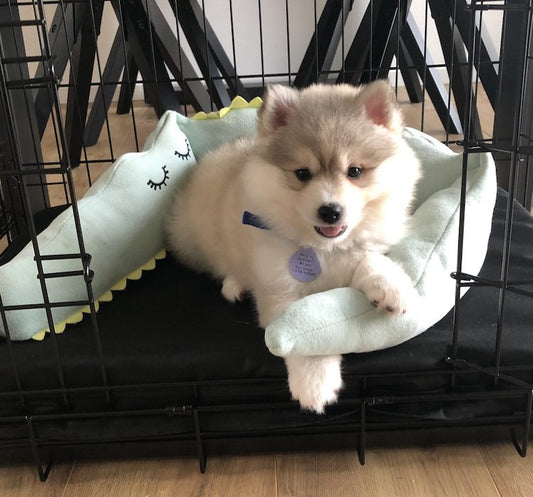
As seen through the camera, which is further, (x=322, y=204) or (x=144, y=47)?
(x=144, y=47)

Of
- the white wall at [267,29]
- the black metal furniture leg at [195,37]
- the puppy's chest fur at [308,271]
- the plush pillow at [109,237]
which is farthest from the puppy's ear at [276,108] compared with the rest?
the white wall at [267,29]

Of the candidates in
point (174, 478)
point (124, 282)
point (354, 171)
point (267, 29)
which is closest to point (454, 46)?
point (354, 171)

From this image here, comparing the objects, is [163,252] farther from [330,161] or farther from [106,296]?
[330,161]

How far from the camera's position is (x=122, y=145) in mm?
3270

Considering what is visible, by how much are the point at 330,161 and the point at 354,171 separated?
6 centimetres

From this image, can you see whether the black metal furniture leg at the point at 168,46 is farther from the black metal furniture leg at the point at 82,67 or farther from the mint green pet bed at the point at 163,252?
the mint green pet bed at the point at 163,252

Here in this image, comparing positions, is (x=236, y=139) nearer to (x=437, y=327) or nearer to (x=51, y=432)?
(x=437, y=327)

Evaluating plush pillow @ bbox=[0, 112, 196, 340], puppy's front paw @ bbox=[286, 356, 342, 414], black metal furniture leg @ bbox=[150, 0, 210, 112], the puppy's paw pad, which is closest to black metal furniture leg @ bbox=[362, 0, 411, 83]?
black metal furniture leg @ bbox=[150, 0, 210, 112]

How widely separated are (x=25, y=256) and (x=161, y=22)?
1433mm

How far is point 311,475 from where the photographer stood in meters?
1.20

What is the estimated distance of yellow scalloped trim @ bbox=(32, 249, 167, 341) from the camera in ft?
4.28

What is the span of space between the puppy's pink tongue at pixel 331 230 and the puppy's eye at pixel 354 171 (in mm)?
105

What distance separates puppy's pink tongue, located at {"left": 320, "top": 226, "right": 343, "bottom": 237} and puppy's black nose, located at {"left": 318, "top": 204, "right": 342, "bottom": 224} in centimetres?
4

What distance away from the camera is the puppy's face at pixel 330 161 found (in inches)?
45.6
